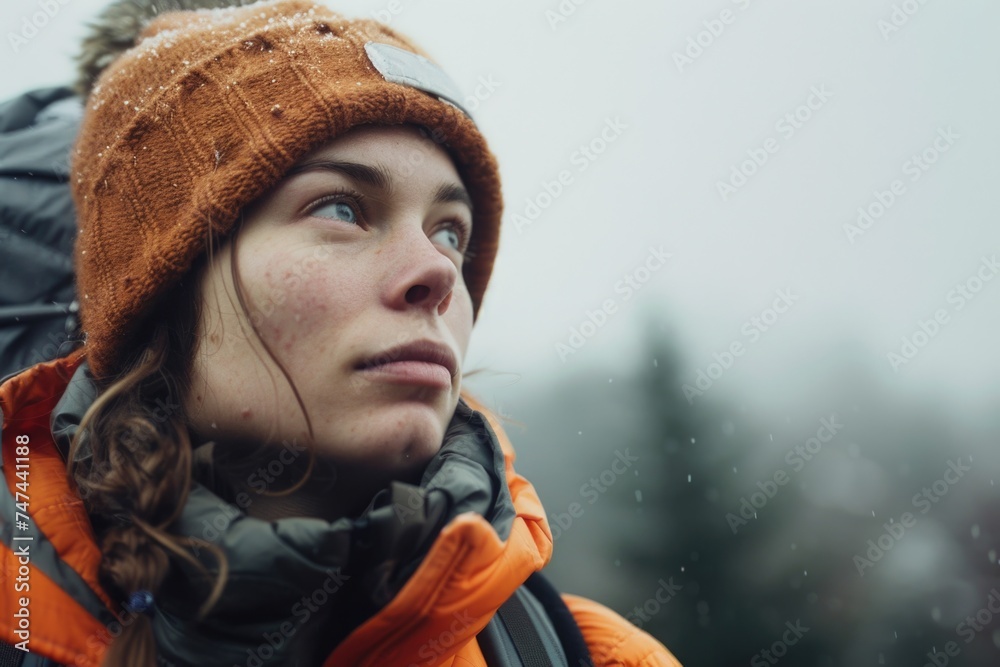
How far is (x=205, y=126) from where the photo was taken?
5.67ft

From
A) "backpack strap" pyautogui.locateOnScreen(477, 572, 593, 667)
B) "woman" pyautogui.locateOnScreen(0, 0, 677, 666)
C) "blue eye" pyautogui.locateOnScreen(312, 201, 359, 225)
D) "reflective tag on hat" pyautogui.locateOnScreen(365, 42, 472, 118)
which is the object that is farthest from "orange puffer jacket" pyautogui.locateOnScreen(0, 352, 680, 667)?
"reflective tag on hat" pyautogui.locateOnScreen(365, 42, 472, 118)

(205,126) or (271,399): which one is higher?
(205,126)

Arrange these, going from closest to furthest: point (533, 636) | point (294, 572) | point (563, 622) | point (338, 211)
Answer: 1. point (294, 572)
2. point (338, 211)
3. point (533, 636)
4. point (563, 622)

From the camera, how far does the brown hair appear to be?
130cm

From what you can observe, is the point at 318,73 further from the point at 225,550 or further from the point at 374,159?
the point at 225,550

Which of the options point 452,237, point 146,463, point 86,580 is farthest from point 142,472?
point 452,237

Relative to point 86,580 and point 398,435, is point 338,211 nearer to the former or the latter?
point 398,435

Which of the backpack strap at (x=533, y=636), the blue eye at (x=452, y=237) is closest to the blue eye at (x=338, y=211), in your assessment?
the blue eye at (x=452, y=237)

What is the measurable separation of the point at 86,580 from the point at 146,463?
25 cm

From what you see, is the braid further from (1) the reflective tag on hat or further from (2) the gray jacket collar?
(1) the reflective tag on hat

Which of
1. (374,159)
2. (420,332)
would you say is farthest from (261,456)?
(374,159)

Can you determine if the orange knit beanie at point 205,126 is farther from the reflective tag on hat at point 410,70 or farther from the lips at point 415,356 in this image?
the lips at point 415,356

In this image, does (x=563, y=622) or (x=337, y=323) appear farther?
(x=563, y=622)

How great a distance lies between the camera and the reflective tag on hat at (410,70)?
1.85 m
